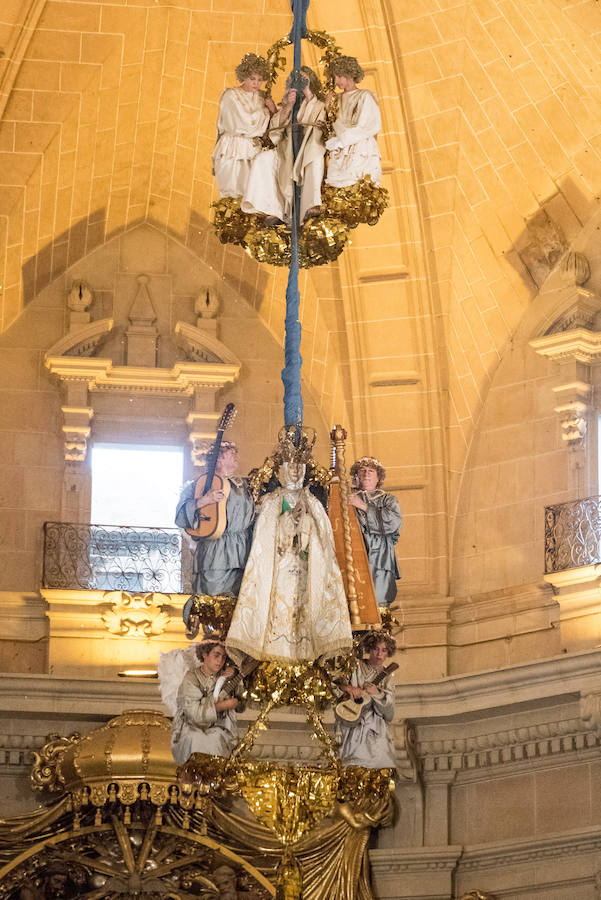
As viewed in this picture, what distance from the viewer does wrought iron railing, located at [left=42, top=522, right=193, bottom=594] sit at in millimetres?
18312

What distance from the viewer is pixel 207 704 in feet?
42.7

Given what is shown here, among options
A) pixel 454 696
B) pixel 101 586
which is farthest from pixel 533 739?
pixel 101 586

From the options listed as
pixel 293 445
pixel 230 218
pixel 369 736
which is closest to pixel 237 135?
pixel 230 218

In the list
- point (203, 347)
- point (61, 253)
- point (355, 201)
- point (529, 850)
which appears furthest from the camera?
point (61, 253)

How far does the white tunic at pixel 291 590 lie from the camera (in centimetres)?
1281

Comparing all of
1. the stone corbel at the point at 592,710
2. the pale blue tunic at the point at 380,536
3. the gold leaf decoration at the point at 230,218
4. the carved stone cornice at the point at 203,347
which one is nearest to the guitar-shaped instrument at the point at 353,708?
the pale blue tunic at the point at 380,536

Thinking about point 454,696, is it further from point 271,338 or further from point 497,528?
point 271,338

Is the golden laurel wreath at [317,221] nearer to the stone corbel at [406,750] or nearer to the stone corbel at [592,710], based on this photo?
the stone corbel at [592,710]

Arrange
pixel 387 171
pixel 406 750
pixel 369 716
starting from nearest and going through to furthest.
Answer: pixel 369 716
pixel 406 750
pixel 387 171

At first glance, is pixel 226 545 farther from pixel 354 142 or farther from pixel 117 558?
pixel 117 558

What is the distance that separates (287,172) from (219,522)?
213 centimetres

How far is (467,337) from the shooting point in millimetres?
19203

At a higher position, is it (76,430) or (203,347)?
(203,347)

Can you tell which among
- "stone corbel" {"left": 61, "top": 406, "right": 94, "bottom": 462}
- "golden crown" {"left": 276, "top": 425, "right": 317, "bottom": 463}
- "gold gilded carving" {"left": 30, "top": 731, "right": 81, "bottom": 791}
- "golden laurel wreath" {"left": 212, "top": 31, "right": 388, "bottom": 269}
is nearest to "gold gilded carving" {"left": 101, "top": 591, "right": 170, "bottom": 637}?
"gold gilded carving" {"left": 30, "top": 731, "right": 81, "bottom": 791}
